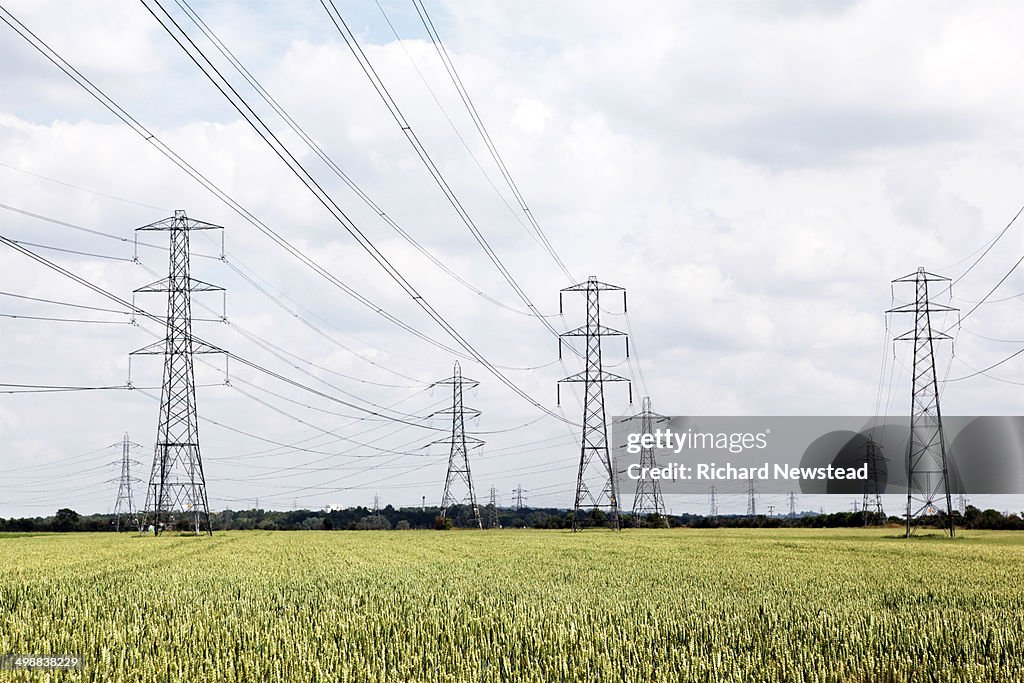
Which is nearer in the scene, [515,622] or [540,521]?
[515,622]

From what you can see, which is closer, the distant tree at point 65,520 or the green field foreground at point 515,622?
the green field foreground at point 515,622

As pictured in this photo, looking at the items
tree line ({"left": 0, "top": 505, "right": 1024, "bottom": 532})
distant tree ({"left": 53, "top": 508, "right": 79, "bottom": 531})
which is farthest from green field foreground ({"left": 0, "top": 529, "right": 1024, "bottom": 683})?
distant tree ({"left": 53, "top": 508, "right": 79, "bottom": 531})

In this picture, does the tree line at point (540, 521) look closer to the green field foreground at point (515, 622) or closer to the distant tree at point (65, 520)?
the distant tree at point (65, 520)

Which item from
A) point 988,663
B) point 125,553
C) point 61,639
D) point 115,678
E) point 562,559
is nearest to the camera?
point 115,678

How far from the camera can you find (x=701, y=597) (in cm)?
2075

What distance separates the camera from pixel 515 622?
1598cm

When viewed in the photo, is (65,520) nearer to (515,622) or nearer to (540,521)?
(540,521)

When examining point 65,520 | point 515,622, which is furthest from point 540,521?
point 515,622

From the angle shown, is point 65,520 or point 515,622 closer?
point 515,622

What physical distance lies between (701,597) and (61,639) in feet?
38.7

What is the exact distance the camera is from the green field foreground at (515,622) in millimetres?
12406

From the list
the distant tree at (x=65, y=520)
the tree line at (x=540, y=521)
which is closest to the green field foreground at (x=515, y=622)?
the tree line at (x=540, y=521)

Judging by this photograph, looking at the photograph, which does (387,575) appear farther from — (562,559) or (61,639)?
(61,639)

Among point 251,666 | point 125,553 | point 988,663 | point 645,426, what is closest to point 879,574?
point 988,663
